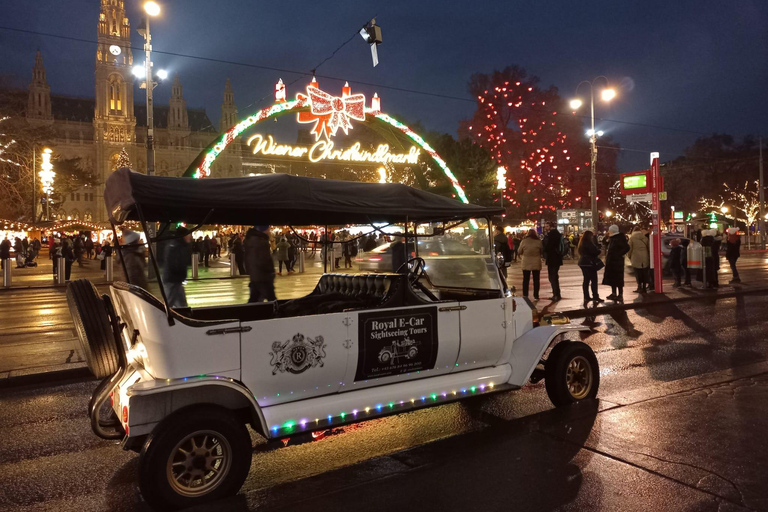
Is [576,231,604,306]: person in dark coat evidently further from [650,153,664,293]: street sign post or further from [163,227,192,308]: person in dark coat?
[163,227,192,308]: person in dark coat

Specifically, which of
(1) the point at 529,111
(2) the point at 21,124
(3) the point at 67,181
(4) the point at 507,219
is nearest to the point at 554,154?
(1) the point at 529,111

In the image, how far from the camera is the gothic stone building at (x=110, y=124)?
103 meters

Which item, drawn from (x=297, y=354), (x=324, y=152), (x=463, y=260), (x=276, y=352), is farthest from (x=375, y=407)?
(x=324, y=152)

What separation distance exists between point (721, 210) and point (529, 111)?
2907 centimetres

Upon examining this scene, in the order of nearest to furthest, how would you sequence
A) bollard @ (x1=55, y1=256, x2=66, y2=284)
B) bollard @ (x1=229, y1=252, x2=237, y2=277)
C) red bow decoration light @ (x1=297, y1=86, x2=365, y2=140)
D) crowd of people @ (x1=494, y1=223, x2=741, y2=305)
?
crowd of people @ (x1=494, y1=223, x2=741, y2=305) < bollard @ (x1=55, y1=256, x2=66, y2=284) < red bow decoration light @ (x1=297, y1=86, x2=365, y2=140) < bollard @ (x1=229, y1=252, x2=237, y2=277)

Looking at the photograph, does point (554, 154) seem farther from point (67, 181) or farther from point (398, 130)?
point (67, 181)

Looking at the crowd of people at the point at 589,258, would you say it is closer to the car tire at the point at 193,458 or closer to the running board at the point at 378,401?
the running board at the point at 378,401

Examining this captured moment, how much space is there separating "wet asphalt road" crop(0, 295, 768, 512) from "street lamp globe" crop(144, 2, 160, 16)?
15.9m

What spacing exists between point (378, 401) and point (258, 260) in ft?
14.6

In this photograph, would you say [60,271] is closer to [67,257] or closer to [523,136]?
[67,257]

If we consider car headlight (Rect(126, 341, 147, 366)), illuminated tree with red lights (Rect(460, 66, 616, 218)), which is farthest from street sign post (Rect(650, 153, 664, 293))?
illuminated tree with red lights (Rect(460, 66, 616, 218))

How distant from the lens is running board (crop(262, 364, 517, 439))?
405cm

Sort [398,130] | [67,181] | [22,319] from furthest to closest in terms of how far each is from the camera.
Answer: [67,181] → [398,130] → [22,319]

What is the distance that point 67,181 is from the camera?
5294 cm
